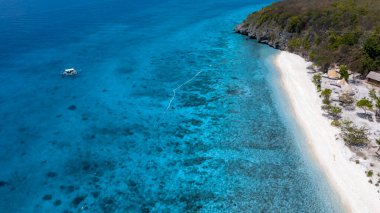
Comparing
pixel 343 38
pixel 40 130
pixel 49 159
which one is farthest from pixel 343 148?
pixel 40 130

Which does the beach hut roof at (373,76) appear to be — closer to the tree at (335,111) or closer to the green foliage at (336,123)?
the tree at (335,111)

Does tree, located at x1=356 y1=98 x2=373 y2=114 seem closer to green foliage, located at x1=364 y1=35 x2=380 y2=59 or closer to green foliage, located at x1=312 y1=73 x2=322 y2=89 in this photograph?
green foliage, located at x1=312 y1=73 x2=322 y2=89

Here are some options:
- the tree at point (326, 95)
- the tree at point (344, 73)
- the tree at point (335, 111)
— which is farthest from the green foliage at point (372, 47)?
the tree at point (335, 111)

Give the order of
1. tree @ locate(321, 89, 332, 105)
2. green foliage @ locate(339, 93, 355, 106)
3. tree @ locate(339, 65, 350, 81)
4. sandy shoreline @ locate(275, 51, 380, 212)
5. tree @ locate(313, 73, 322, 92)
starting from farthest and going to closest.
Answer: tree @ locate(313, 73, 322, 92), tree @ locate(339, 65, 350, 81), tree @ locate(321, 89, 332, 105), green foliage @ locate(339, 93, 355, 106), sandy shoreline @ locate(275, 51, 380, 212)

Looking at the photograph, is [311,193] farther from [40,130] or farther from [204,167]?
[40,130]

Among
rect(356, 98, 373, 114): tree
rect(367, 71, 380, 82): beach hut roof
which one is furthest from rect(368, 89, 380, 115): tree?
rect(367, 71, 380, 82): beach hut roof
